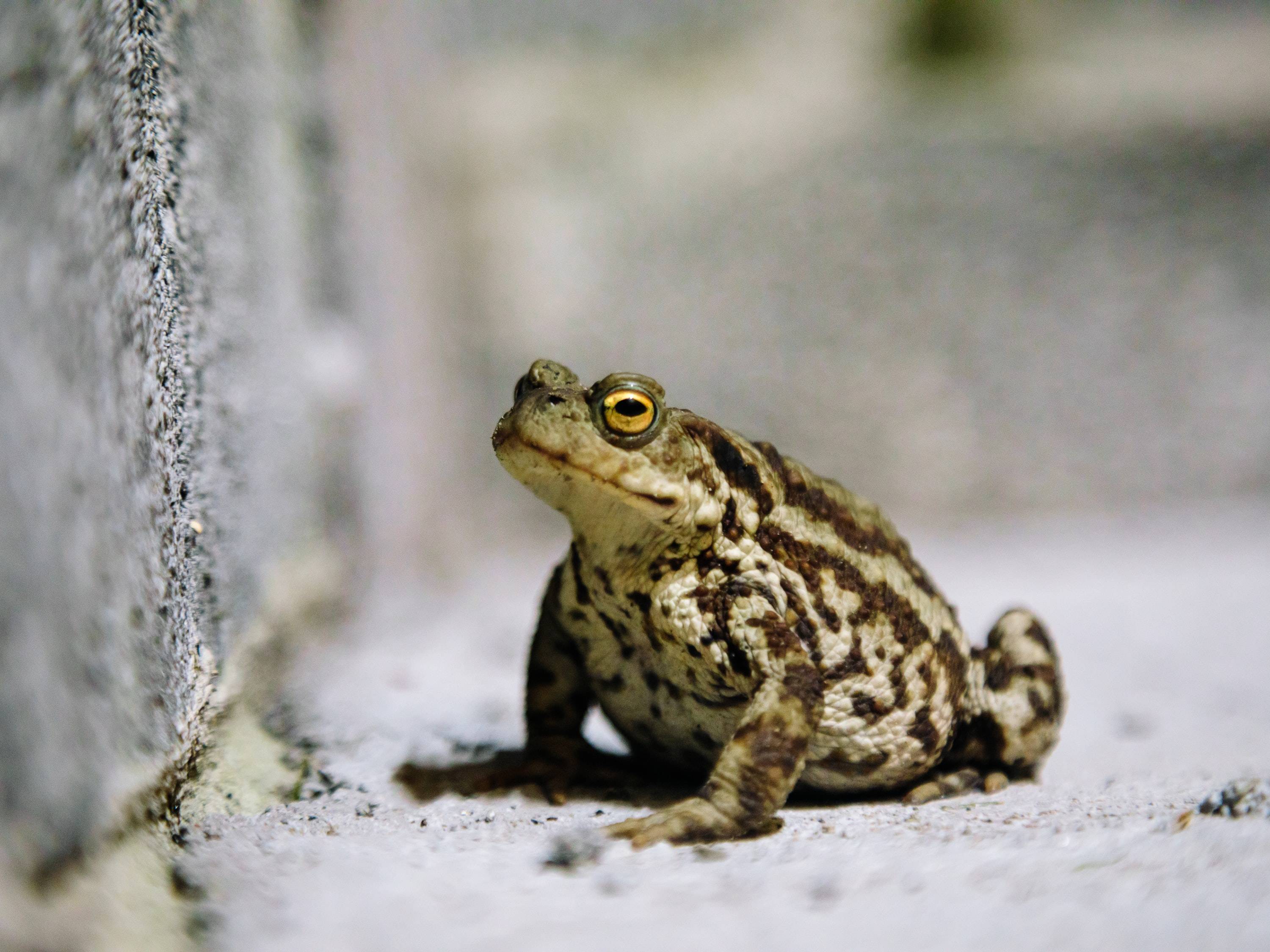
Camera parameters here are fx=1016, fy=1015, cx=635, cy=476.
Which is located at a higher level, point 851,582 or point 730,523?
point 730,523

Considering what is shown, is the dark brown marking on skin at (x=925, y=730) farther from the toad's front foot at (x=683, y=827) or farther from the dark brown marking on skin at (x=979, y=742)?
the toad's front foot at (x=683, y=827)

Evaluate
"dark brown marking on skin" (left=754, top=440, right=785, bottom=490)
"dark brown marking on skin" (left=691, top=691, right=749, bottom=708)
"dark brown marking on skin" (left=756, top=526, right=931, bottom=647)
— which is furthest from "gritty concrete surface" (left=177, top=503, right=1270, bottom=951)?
"dark brown marking on skin" (left=754, top=440, right=785, bottom=490)

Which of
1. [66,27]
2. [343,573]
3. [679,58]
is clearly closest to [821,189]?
[679,58]

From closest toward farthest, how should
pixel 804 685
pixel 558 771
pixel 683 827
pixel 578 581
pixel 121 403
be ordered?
1. pixel 121 403
2. pixel 683 827
3. pixel 804 685
4. pixel 578 581
5. pixel 558 771

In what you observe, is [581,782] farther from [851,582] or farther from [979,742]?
[979,742]

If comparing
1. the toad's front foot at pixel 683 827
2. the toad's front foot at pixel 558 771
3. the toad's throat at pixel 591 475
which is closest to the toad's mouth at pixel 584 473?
the toad's throat at pixel 591 475

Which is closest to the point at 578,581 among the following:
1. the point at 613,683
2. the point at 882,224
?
the point at 613,683

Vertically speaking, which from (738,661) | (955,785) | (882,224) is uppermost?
(882,224)
